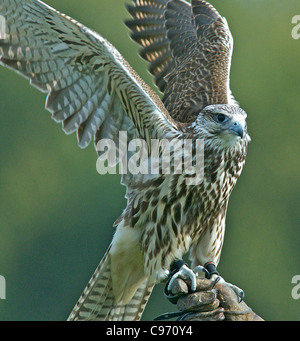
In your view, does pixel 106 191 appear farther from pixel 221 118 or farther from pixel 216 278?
pixel 216 278

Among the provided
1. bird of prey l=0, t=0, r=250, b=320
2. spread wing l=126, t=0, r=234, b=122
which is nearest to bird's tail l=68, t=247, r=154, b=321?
bird of prey l=0, t=0, r=250, b=320

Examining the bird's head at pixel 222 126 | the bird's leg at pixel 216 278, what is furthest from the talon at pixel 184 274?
the bird's head at pixel 222 126

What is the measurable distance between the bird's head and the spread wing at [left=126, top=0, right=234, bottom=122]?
1.88 ft

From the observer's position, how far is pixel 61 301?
18.7m

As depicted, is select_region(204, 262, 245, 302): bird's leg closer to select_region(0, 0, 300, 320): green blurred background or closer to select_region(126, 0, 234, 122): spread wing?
select_region(126, 0, 234, 122): spread wing

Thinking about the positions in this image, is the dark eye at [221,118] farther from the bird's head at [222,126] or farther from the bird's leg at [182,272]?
the bird's leg at [182,272]

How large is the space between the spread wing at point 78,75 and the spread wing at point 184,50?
27.2 inches

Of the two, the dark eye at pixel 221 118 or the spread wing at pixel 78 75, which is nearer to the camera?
the spread wing at pixel 78 75

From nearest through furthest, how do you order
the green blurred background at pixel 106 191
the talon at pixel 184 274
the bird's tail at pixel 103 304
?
the talon at pixel 184 274 → the bird's tail at pixel 103 304 → the green blurred background at pixel 106 191

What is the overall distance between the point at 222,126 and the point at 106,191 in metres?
13.2

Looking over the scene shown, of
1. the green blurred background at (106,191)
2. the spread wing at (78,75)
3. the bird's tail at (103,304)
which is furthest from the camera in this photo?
the green blurred background at (106,191)

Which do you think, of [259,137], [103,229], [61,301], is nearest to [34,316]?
[61,301]

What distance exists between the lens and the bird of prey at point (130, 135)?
22.4ft

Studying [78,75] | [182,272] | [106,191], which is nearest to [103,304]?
[182,272]
